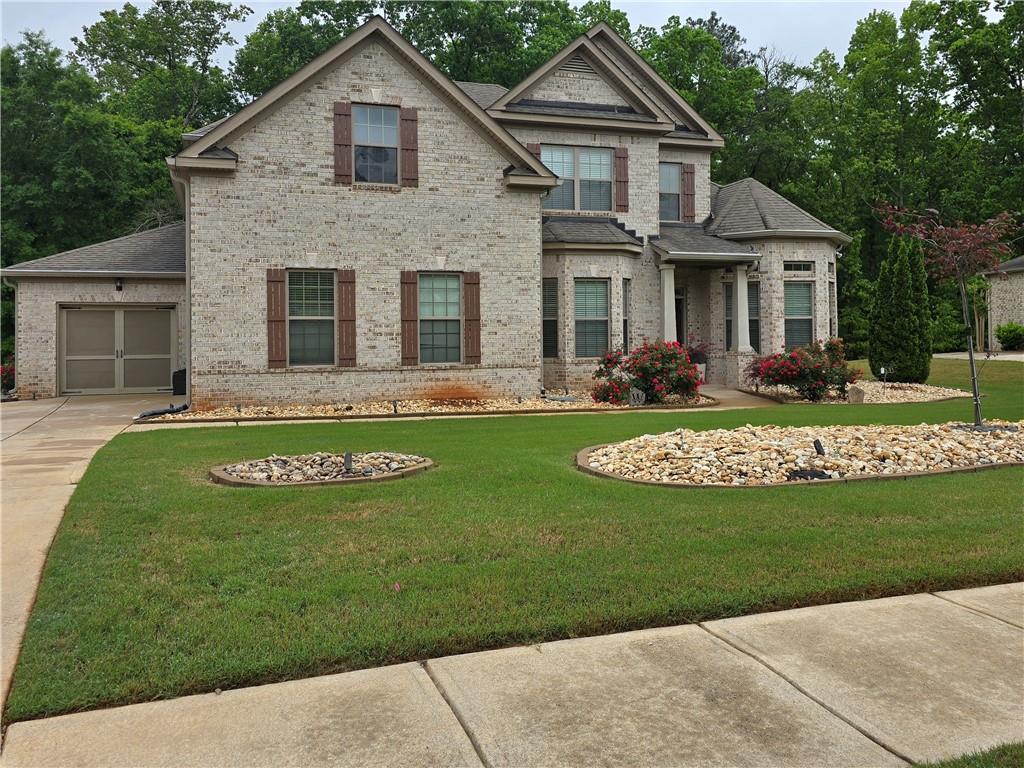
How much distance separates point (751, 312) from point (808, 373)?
13.1 ft

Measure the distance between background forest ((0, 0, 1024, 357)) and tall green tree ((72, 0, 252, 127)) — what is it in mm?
101

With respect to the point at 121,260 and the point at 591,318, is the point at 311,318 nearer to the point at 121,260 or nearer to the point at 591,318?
the point at 591,318

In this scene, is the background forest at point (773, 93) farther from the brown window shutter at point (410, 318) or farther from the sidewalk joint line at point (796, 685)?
the sidewalk joint line at point (796, 685)

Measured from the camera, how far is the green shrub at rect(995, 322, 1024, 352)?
29672mm

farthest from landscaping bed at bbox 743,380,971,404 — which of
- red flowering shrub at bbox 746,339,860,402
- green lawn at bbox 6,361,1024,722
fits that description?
green lawn at bbox 6,361,1024,722

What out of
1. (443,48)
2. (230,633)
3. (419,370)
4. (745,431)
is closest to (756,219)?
(419,370)

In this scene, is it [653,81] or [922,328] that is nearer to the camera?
[922,328]

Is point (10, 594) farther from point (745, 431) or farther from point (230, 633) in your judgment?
point (745, 431)

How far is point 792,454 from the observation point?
813cm

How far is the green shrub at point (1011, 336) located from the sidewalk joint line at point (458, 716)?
3300cm

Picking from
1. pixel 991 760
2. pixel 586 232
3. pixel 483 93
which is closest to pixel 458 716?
pixel 991 760

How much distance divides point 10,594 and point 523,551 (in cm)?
297

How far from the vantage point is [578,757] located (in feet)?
8.86

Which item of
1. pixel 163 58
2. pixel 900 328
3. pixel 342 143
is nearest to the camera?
pixel 342 143
